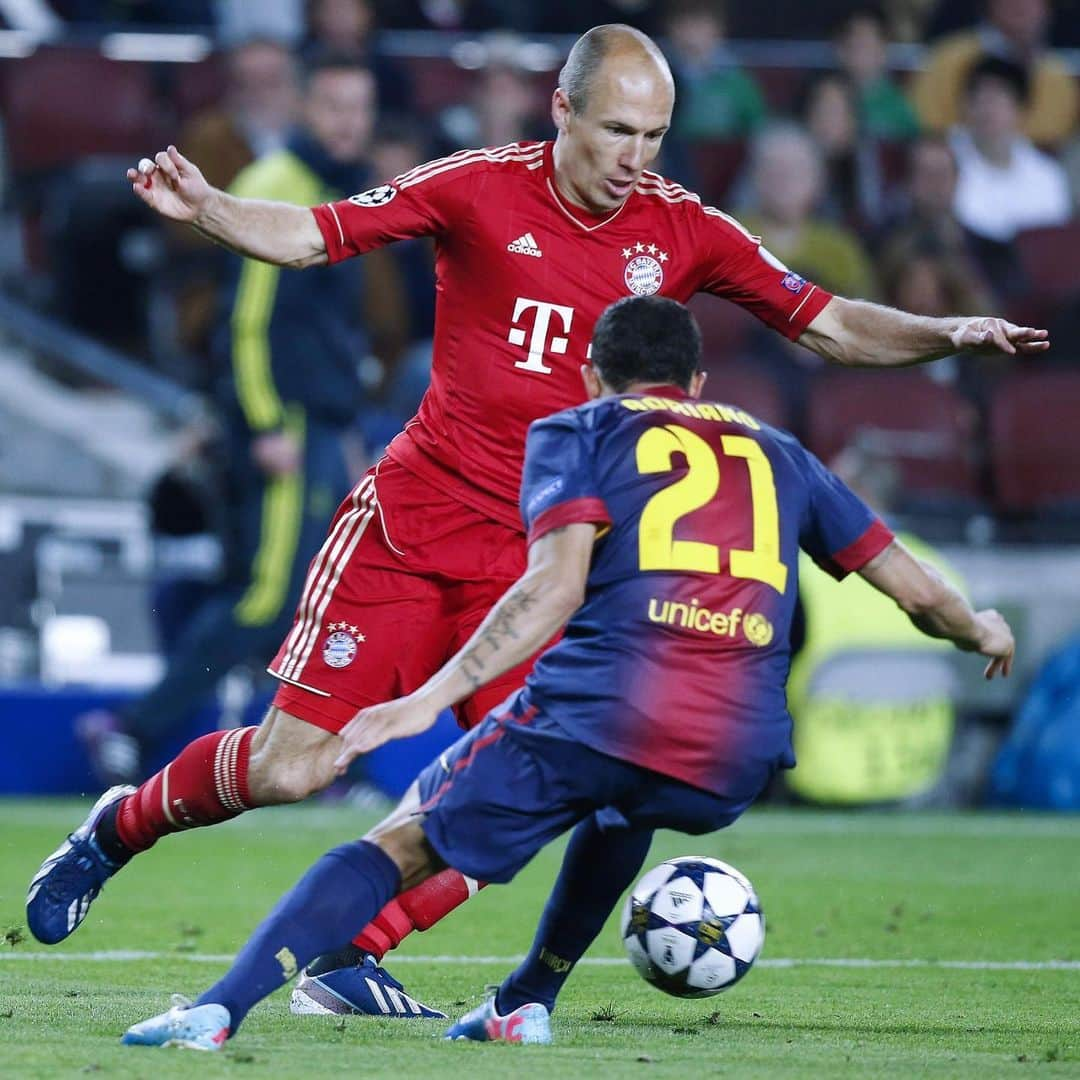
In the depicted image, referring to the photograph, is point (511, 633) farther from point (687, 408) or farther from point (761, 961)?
point (761, 961)

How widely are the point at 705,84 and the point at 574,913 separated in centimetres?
1063

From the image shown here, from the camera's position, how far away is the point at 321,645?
5.60 m

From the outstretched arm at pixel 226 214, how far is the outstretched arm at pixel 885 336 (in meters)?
1.35

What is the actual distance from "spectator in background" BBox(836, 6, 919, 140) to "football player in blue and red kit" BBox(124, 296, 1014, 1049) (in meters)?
10.7

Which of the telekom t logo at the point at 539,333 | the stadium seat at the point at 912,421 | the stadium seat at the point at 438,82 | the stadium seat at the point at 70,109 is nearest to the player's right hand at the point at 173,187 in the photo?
the telekom t logo at the point at 539,333

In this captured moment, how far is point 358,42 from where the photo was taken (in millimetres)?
13578

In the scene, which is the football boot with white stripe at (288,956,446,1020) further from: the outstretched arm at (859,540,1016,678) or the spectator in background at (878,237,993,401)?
the spectator in background at (878,237,993,401)

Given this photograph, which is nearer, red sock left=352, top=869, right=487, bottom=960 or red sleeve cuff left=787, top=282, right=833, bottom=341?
red sock left=352, top=869, right=487, bottom=960

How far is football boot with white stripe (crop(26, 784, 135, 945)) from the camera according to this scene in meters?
5.57

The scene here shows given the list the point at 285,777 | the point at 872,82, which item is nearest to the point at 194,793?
the point at 285,777

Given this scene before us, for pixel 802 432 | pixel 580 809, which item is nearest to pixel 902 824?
pixel 802 432

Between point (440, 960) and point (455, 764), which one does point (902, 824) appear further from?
point (455, 764)

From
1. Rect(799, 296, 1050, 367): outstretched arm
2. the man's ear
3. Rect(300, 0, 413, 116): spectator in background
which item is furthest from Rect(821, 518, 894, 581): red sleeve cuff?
Rect(300, 0, 413, 116): spectator in background

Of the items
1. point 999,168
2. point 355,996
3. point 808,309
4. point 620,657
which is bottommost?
point 355,996
